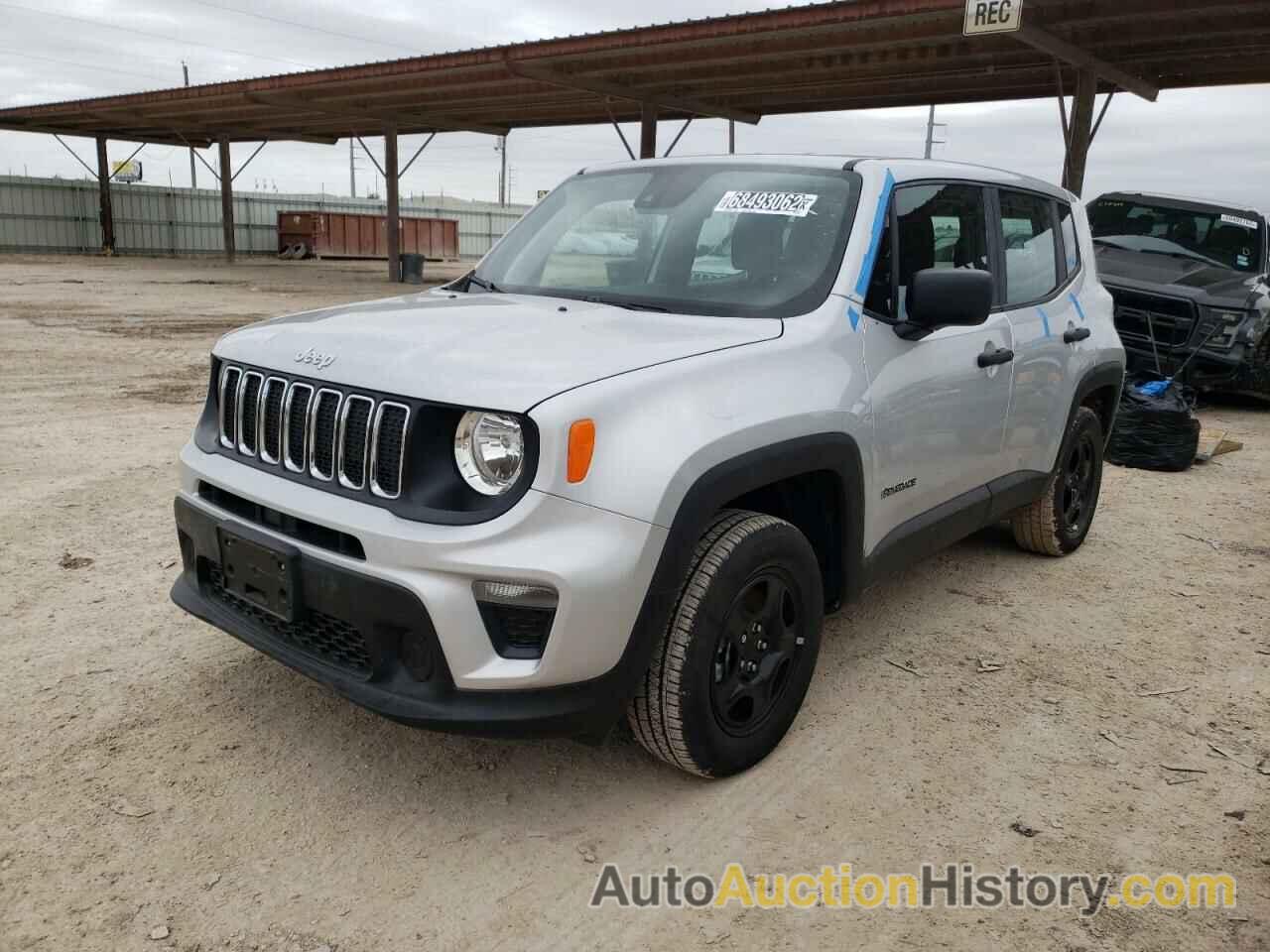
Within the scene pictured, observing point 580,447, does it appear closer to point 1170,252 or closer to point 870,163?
point 870,163

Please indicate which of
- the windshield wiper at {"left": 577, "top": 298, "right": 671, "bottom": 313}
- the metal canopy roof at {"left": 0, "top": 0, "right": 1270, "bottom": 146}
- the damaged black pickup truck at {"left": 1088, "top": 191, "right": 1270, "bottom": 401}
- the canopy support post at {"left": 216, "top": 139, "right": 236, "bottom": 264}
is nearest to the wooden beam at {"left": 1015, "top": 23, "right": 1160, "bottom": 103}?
the metal canopy roof at {"left": 0, "top": 0, "right": 1270, "bottom": 146}

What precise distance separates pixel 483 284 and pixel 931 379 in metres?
1.76

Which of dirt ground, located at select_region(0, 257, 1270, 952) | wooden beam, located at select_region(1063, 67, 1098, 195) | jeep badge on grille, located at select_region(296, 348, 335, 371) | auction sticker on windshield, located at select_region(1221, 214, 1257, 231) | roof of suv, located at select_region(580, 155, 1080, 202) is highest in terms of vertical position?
wooden beam, located at select_region(1063, 67, 1098, 195)

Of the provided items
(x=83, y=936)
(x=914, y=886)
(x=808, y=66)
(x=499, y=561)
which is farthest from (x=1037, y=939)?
(x=808, y=66)

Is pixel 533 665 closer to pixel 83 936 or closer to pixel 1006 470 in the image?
pixel 83 936

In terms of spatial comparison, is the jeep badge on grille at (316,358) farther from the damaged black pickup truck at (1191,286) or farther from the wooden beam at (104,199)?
the wooden beam at (104,199)

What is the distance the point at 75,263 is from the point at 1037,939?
34.1m

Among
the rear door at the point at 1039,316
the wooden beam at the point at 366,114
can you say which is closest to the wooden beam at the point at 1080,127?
the rear door at the point at 1039,316

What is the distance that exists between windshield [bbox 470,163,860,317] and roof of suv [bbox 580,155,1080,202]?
0.14 ft

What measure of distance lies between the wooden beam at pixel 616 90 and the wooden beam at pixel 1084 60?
23.9 ft

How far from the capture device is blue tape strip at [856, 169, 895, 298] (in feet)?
10.9

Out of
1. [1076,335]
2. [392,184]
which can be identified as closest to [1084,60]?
[1076,335]

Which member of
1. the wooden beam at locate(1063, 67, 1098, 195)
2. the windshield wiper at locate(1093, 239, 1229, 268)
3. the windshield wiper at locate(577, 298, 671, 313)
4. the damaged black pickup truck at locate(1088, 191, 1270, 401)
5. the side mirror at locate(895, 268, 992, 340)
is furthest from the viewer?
the wooden beam at locate(1063, 67, 1098, 195)

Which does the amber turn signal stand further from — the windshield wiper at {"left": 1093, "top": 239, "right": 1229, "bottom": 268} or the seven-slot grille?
the windshield wiper at {"left": 1093, "top": 239, "right": 1229, "bottom": 268}
